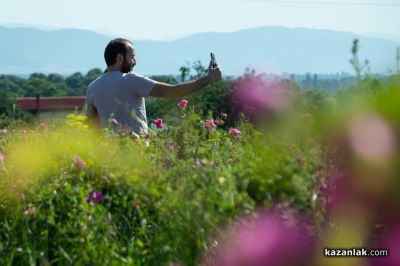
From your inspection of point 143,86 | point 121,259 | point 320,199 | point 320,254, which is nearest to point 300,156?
point 320,199

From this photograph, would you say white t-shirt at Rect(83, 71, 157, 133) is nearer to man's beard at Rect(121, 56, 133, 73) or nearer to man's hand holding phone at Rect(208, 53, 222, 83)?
man's beard at Rect(121, 56, 133, 73)

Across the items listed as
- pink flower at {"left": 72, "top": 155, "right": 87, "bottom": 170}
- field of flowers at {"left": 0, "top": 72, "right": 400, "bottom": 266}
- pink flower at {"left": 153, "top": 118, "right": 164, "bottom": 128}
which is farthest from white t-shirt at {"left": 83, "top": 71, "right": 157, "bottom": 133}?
pink flower at {"left": 72, "top": 155, "right": 87, "bottom": 170}

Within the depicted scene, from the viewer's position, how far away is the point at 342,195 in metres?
2.19

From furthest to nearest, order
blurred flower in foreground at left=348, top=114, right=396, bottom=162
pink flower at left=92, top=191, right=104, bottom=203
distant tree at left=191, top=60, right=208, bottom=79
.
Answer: distant tree at left=191, top=60, right=208, bottom=79, pink flower at left=92, top=191, right=104, bottom=203, blurred flower in foreground at left=348, top=114, right=396, bottom=162

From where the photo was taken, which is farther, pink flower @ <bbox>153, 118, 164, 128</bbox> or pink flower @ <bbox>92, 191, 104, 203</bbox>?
pink flower @ <bbox>153, 118, 164, 128</bbox>

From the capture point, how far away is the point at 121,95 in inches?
199

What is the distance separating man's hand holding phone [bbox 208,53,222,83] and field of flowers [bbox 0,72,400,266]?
1585 mm

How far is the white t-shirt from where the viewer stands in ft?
16.6

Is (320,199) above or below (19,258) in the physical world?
above

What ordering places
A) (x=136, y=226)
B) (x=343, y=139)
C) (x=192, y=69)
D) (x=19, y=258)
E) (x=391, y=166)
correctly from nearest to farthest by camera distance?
(x=391, y=166) < (x=343, y=139) < (x=19, y=258) < (x=136, y=226) < (x=192, y=69)

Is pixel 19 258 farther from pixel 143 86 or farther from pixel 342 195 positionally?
pixel 143 86

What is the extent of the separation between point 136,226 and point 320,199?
1.19 meters

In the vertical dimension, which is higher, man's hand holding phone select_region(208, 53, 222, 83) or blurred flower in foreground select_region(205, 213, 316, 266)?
man's hand holding phone select_region(208, 53, 222, 83)

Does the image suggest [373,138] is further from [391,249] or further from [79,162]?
[79,162]
